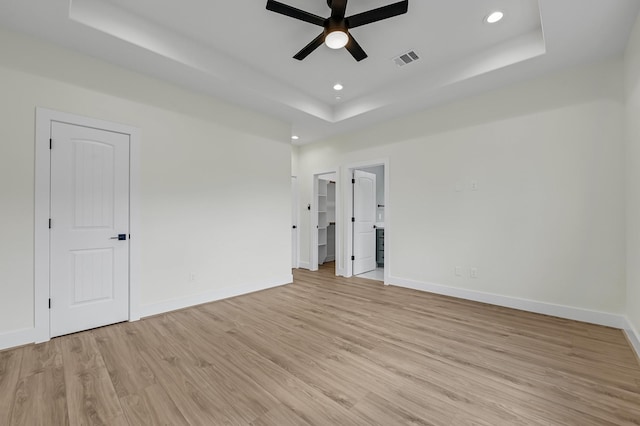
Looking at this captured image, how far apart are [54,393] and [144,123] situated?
2742mm

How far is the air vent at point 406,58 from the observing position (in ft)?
11.2

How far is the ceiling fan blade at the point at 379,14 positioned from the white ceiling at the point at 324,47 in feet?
0.85

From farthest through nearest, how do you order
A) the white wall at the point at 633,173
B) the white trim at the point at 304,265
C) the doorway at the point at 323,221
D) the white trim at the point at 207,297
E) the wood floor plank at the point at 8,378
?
the white trim at the point at 304,265 → the doorway at the point at 323,221 → the white trim at the point at 207,297 → the white wall at the point at 633,173 → the wood floor plank at the point at 8,378

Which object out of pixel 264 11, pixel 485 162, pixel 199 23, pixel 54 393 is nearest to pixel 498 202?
pixel 485 162

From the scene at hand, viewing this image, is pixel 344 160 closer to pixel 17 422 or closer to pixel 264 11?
pixel 264 11

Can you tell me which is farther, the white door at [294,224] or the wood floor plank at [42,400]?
the white door at [294,224]

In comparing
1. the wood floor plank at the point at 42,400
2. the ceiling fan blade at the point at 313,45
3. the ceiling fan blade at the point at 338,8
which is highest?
the ceiling fan blade at the point at 338,8

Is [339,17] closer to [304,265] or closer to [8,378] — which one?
[8,378]

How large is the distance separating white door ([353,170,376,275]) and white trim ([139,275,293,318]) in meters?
1.57

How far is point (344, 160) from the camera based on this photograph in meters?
5.57

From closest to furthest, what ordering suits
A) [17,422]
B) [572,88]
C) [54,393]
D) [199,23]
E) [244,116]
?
[17,422]
[54,393]
[199,23]
[572,88]
[244,116]

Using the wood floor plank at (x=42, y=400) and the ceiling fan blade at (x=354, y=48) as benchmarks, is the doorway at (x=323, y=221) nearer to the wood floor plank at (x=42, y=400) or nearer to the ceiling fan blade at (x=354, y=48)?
the ceiling fan blade at (x=354, y=48)

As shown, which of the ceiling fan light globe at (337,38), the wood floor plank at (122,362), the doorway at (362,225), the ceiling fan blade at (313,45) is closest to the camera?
the wood floor plank at (122,362)

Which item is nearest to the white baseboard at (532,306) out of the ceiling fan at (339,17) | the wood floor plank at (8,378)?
the ceiling fan at (339,17)
